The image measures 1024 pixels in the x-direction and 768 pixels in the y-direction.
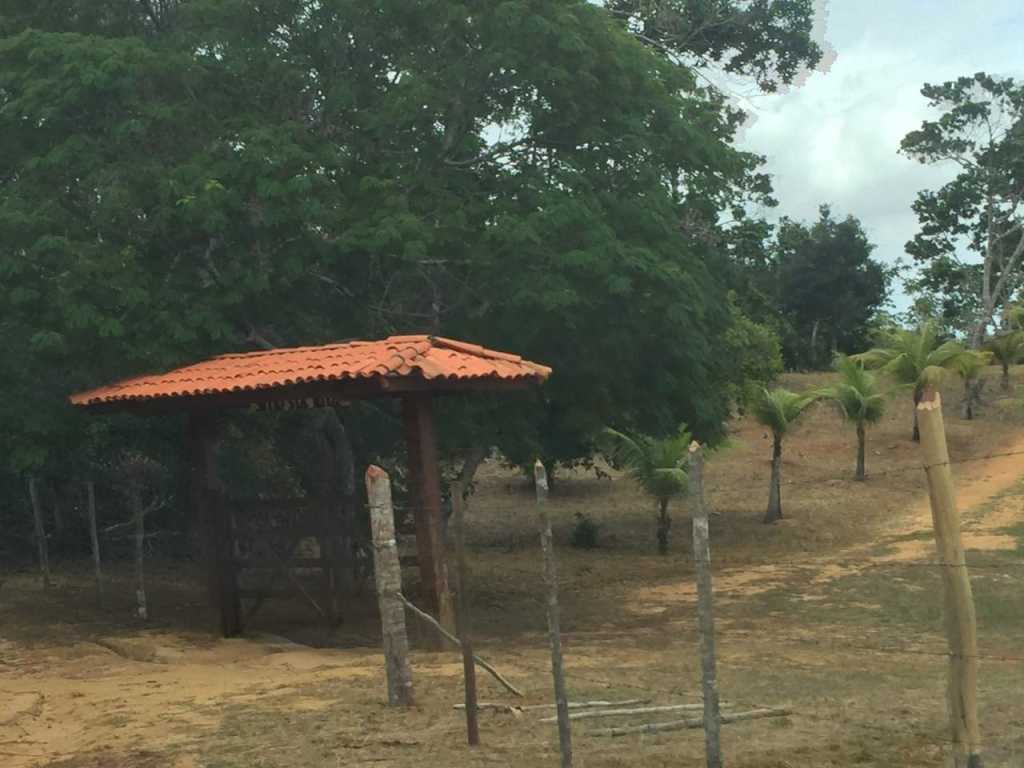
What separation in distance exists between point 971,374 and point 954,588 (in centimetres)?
2347

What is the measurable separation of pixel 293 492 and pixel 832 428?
→ 17.8m

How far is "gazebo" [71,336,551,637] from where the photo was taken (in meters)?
9.64

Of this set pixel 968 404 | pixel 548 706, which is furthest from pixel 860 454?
pixel 548 706

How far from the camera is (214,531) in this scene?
37.5 feet

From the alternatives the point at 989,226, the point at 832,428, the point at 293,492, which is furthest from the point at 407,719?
the point at 989,226

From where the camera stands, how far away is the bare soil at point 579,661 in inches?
258

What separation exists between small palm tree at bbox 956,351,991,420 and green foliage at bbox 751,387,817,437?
5.94 metres

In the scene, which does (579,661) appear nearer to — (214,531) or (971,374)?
(214,531)

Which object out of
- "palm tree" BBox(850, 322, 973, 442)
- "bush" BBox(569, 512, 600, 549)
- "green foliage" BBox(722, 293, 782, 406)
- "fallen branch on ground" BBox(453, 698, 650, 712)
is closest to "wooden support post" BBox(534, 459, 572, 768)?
"fallen branch on ground" BBox(453, 698, 650, 712)

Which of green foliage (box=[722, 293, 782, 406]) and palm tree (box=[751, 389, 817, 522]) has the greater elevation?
green foliage (box=[722, 293, 782, 406])

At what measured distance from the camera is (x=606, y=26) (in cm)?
1282

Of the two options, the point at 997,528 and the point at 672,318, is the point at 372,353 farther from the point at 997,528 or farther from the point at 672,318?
the point at 997,528

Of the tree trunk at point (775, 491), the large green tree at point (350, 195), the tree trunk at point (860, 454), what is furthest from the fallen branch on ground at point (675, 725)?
the tree trunk at point (860, 454)

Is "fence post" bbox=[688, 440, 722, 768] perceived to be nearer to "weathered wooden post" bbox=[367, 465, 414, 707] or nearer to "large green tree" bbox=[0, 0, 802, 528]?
"weathered wooden post" bbox=[367, 465, 414, 707]
